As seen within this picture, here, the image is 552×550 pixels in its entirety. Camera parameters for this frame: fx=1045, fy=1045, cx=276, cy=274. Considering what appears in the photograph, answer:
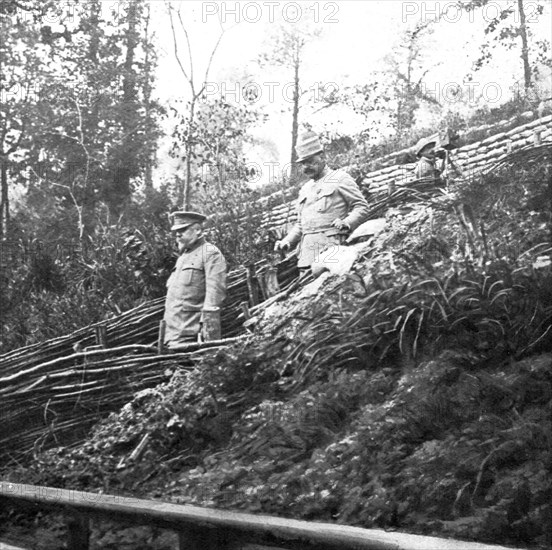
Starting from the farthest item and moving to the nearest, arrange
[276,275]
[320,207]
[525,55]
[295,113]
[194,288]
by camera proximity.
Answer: [194,288] → [295,113] → [276,275] → [320,207] → [525,55]

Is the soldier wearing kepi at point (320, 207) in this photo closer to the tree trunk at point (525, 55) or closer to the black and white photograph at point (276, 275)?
the black and white photograph at point (276, 275)

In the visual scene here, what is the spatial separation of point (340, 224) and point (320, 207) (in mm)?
184

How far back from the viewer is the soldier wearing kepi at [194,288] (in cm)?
618

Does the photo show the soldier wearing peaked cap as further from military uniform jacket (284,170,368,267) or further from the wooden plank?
the wooden plank

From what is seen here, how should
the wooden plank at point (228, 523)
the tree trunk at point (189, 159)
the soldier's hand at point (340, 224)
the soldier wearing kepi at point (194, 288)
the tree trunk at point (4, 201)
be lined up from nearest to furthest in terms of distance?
the wooden plank at point (228, 523) → the soldier's hand at point (340, 224) → the soldier wearing kepi at point (194, 288) → the tree trunk at point (189, 159) → the tree trunk at point (4, 201)

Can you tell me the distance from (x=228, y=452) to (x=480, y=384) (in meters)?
1.53

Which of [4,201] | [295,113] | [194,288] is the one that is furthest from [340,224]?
[4,201]

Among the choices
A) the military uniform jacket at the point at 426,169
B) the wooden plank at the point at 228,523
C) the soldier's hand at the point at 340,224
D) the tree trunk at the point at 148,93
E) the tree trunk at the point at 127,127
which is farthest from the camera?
the tree trunk at the point at 127,127

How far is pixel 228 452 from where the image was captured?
5.46m

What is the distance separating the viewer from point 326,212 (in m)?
5.70

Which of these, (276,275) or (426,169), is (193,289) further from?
(426,169)

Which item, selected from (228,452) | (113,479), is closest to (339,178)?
(228,452)

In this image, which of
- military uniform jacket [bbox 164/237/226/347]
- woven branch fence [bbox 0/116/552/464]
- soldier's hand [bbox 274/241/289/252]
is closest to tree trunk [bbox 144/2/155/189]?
military uniform jacket [bbox 164/237/226/347]

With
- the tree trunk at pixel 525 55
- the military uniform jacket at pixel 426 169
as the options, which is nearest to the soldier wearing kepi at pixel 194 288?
the military uniform jacket at pixel 426 169
